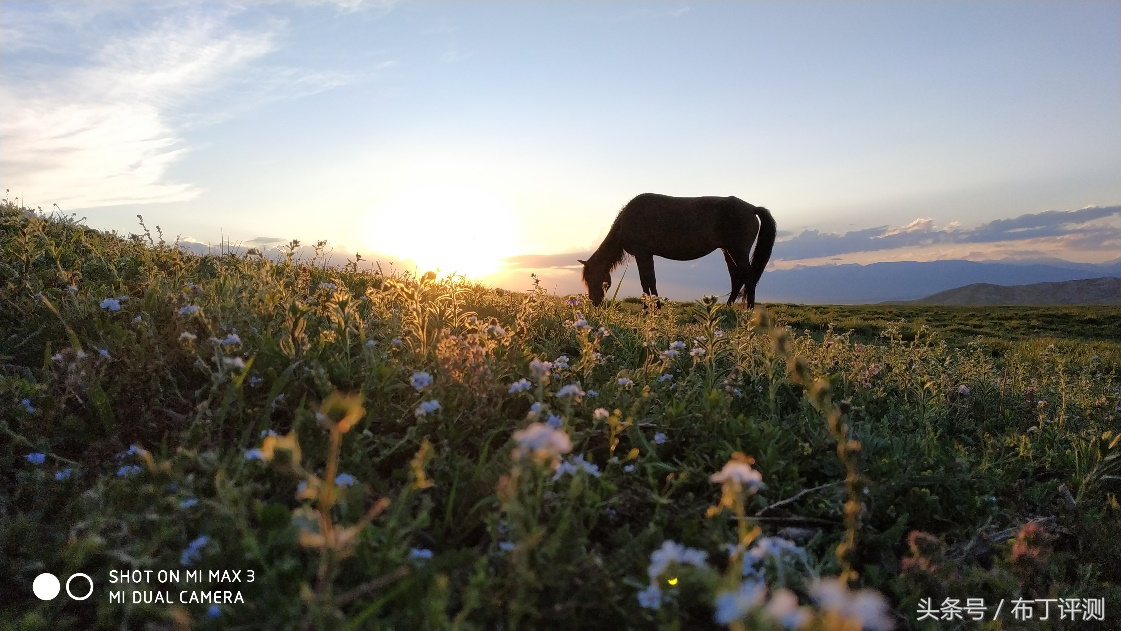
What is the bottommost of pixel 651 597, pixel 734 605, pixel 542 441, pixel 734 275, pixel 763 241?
pixel 651 597

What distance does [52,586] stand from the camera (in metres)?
2.44

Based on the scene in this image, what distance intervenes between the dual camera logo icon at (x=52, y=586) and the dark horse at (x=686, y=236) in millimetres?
15127

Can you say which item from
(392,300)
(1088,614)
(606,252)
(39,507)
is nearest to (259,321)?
(392,300)

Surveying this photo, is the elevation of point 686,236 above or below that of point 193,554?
above

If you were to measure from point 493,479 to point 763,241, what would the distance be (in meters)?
16.2

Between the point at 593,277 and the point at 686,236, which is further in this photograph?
the point at 593,277

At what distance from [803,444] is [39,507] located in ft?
11.4

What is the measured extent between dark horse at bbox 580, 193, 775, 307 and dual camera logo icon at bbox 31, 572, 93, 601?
15.1 m

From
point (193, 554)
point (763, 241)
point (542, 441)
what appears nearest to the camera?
point (542, 441)

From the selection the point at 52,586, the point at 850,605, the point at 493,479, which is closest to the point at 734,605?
the point at 850,605

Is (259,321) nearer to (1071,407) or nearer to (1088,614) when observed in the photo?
(1088,614)

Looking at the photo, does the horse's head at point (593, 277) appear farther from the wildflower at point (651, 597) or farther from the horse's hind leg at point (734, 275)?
the wildflower at point (651, 597)

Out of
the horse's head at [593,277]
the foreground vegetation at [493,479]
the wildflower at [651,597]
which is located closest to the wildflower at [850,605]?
the foreground vegetation at [493,479]

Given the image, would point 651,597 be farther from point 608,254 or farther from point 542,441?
point 608,254
